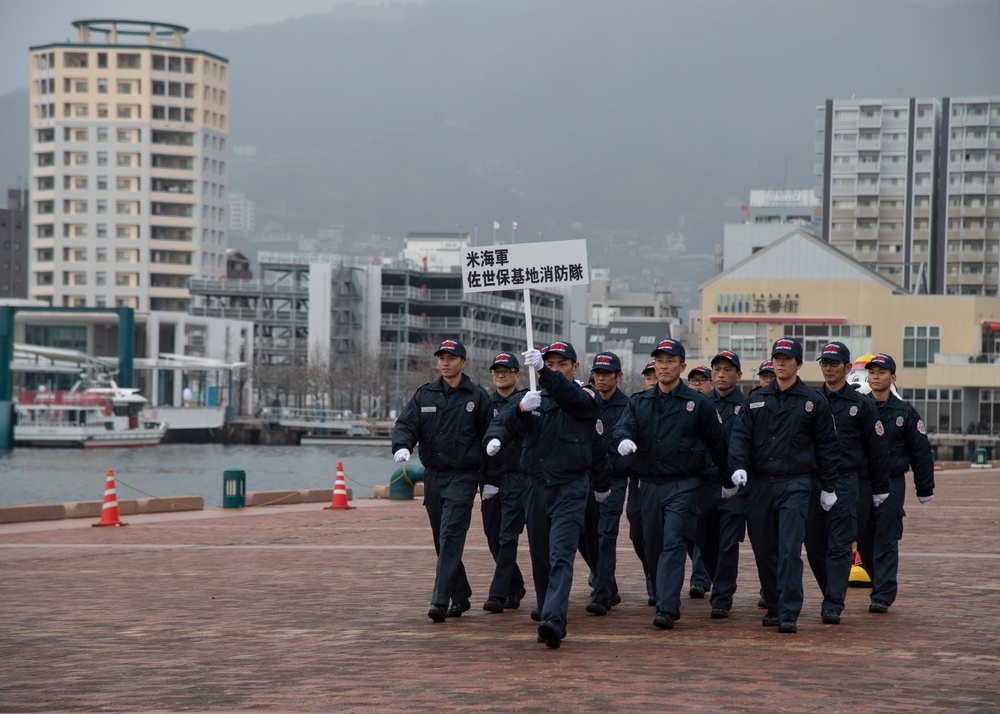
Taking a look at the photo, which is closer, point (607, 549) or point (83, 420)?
point (607, 549)

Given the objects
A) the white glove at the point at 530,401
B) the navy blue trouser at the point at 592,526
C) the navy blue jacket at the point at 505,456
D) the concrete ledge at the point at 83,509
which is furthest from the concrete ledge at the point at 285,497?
the white glove at the point at 530,401

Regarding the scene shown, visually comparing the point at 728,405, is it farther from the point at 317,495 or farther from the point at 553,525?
the point at 317,495

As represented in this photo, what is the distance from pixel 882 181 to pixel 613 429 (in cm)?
12294

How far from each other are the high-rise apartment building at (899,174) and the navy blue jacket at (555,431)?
11988cm

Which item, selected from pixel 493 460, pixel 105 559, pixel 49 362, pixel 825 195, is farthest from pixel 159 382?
pixel 493 460

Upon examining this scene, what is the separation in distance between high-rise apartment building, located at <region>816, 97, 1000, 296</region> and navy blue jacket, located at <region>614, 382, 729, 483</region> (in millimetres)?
119043

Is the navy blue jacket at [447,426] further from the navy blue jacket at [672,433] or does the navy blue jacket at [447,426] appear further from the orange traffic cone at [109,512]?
the orange traffic cone at [109,512]

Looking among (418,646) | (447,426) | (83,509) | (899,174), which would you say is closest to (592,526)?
(447,426)

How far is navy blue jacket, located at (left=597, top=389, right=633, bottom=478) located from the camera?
36.1ft

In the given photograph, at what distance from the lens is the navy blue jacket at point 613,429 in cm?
1102

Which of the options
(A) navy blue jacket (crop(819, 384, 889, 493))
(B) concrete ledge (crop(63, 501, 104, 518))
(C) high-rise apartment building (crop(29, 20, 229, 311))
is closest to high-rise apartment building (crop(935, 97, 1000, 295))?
(C) high-rise apartment building (crop(29, 20, 229, 311))

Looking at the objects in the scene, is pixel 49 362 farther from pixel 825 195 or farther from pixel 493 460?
pixel 493 460

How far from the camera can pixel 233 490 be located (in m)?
24.7

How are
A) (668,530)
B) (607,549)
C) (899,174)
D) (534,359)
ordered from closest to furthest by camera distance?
(534,359), (668,530), (607,549), (899,174)
